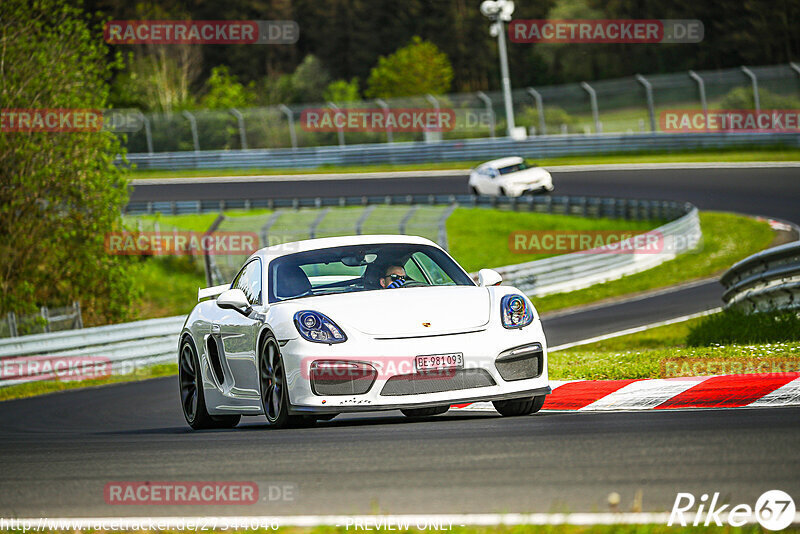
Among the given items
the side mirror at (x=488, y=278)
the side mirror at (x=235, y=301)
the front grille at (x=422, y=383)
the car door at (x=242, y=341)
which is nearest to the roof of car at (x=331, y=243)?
the car door at (x=242, y=341)

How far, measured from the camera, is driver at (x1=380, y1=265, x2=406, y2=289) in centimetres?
884

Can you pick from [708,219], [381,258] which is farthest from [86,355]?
[708,219]

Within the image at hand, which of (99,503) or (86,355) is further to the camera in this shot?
(86,355)

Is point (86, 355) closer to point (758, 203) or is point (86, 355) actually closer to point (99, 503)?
point (99, 503)

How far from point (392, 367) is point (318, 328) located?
1.84 ft

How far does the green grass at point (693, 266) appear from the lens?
25.0 metres

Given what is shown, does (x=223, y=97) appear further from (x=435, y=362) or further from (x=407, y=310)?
(x=435, y=362)

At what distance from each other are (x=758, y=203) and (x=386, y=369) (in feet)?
90.2

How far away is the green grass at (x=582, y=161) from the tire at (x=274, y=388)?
1311 inches

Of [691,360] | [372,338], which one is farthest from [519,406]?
[691,360]

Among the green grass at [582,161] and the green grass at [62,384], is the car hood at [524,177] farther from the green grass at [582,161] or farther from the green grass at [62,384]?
the green grass at [62,384]

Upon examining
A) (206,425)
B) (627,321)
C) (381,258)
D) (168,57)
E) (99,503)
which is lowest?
(627,321)

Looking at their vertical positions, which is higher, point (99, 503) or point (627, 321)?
point (99, 503)

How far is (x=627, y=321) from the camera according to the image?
19766mm
